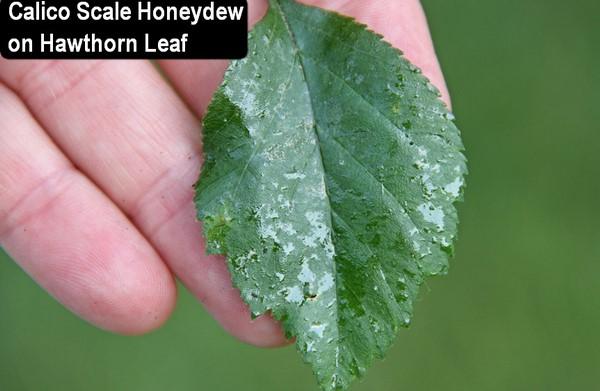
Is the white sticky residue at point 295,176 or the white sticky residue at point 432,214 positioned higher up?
the white sticky residue at point 295,176

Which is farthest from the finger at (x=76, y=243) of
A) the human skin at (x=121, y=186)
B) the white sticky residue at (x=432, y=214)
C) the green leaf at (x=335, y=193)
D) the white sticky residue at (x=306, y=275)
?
the white sticky residue at (x=432, y=214)

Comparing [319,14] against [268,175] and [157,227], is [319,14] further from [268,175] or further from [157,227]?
[157,227]

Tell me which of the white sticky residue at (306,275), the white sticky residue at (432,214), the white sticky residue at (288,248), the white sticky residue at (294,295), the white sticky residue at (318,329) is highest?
the white sticky residue at (288,248)

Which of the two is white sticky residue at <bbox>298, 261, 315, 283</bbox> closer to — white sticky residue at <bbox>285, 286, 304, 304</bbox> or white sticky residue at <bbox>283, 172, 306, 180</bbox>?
white sticky residue at <bbox>285, 286, 304, 304</bbox>

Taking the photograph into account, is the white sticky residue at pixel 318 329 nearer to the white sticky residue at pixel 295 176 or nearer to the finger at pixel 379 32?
the white sticky residue at pixel 295 176

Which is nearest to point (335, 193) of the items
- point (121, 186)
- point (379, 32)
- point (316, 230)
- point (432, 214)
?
point (316, 230)

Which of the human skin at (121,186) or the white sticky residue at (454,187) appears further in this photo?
the human skin at (121,186)

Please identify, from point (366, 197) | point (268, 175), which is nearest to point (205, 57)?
point (268, 175)
